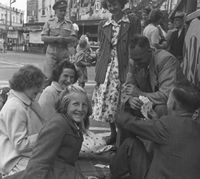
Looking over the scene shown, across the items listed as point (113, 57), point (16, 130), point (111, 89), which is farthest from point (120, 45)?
point (16, 130)

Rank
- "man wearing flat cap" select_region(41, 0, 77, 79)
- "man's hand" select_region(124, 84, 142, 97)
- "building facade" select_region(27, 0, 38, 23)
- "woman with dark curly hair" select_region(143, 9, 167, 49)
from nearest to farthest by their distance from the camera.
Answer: "man's hand" select_region(124, 84, 142, 97) < "man wearing flat cap" select_region(41, 0, 77, 79) < "woman with dark curly hair" select_region(143, 9, 167, 49) < "building facade" select_region(27, 0, 38, 23)

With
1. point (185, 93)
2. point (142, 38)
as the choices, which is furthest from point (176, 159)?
point (142, 38)

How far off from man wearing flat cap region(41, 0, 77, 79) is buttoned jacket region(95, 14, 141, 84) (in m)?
1.12

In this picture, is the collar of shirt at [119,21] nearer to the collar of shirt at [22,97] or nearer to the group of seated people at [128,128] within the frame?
the group of seated people at [128,128]

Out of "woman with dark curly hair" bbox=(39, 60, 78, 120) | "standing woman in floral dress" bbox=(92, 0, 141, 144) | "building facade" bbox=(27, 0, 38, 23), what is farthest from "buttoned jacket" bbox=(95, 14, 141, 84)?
"building facade" bbox=(27, 0, 38, 23)

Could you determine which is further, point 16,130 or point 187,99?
point 16,130

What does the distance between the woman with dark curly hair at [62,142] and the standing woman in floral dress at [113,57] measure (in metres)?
1.56

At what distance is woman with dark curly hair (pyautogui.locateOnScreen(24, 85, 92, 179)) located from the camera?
8.67ft

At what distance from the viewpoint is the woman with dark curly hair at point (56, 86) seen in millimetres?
3864

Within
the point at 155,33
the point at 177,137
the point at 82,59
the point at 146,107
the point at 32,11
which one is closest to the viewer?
the point at 177,137

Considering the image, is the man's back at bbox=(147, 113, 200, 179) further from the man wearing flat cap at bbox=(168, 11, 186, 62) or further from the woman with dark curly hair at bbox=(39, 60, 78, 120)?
the man wearing flat cap at bbox=(168, 11, 186, 62)

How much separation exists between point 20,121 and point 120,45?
1970mm

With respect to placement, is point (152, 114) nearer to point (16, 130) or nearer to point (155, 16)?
point (16, 130)

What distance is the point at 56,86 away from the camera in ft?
13.1
